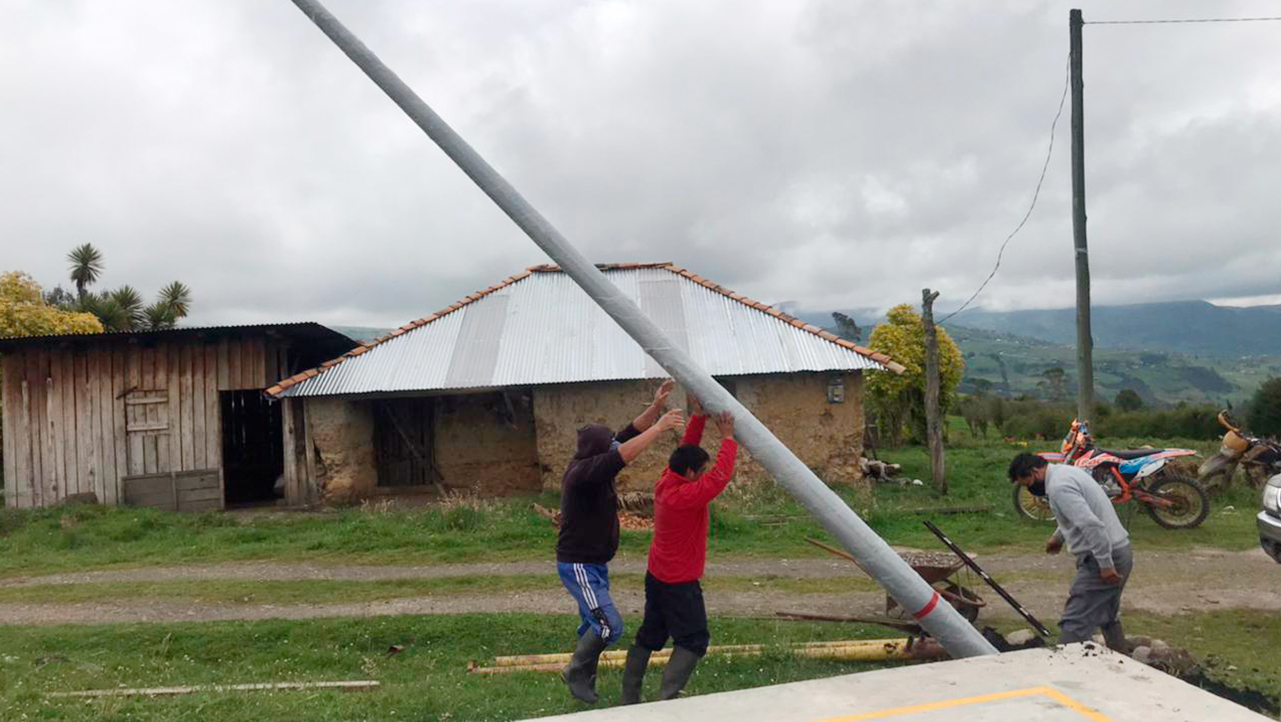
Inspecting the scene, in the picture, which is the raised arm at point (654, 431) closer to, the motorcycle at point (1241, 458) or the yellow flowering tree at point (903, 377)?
the motorcycle at point (1241, 458)

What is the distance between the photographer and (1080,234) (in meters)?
11.4

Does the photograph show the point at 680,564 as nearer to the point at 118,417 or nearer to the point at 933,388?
the point at 933,388

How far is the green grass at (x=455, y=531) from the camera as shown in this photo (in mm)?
10266

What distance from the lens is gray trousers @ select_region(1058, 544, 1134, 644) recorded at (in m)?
5.20

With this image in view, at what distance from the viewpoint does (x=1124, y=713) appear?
2988mm

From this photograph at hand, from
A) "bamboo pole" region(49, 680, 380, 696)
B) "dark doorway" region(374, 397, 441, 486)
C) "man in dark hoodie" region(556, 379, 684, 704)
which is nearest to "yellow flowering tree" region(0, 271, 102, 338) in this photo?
"dark doorway" region(374, 397, 441, 486)

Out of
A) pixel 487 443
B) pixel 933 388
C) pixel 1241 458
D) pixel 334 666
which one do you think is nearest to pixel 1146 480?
pixel 1241 458

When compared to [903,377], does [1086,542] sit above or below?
below

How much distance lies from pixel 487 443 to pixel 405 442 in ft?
6.45

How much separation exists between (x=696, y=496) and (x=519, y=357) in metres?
10.3

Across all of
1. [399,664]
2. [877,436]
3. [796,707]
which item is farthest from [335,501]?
[877,436]

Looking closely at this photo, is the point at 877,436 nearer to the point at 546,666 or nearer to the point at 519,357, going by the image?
the point at 519,357

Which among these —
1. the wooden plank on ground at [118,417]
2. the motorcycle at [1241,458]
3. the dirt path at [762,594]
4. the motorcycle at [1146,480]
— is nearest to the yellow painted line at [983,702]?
the dirt path at [762,594]

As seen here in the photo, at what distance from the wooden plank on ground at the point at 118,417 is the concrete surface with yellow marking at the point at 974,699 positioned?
14614 millimetres
